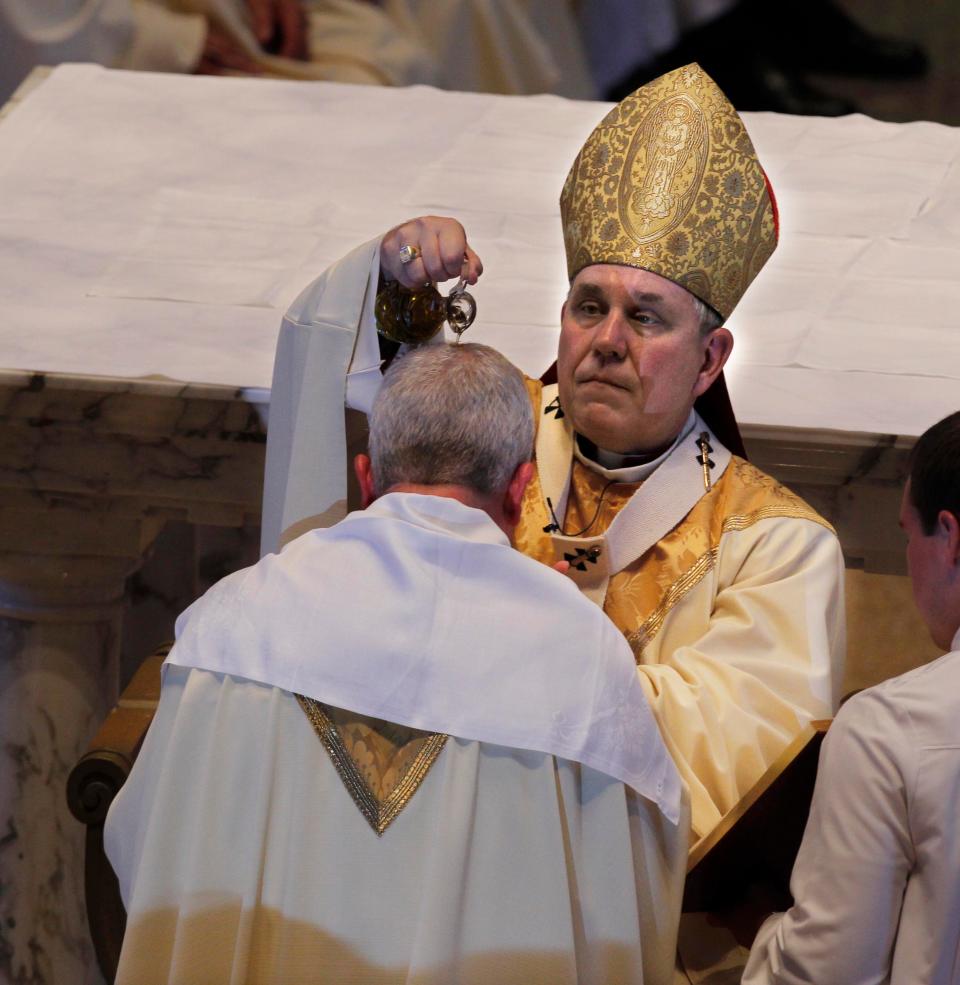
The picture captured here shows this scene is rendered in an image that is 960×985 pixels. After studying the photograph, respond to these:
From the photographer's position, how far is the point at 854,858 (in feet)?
7.40

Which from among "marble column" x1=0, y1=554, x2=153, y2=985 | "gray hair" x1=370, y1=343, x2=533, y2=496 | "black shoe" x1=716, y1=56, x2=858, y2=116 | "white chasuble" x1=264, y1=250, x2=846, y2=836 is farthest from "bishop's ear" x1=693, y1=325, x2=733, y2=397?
"black shoe" x1=716, y1=56, x2=858, y2=116

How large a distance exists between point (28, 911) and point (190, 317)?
1451mm

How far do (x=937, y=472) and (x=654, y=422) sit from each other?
2.80 ft

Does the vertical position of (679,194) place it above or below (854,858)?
above

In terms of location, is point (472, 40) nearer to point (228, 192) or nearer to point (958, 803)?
point (228, 192)

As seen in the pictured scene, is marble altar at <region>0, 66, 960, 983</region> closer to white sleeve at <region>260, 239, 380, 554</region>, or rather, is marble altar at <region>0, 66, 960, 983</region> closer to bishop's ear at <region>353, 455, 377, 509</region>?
white sleeve at <region>260, 239, 380, 554</region>

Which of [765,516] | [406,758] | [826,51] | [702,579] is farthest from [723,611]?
[826,51]

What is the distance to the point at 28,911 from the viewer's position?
402cm

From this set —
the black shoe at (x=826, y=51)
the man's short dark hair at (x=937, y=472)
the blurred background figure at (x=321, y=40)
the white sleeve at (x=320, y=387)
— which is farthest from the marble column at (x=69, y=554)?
the black shoe at (x=826, y=51)

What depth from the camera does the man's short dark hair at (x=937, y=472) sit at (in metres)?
2.37

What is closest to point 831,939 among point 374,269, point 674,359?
point 674,359

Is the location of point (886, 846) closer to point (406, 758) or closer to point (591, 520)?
point (406, 758)

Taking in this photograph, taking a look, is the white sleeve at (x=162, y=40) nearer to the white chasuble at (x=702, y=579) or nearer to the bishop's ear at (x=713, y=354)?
the white chasuble at (x=702, y=579)

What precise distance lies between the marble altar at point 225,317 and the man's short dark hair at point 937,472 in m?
1.14
